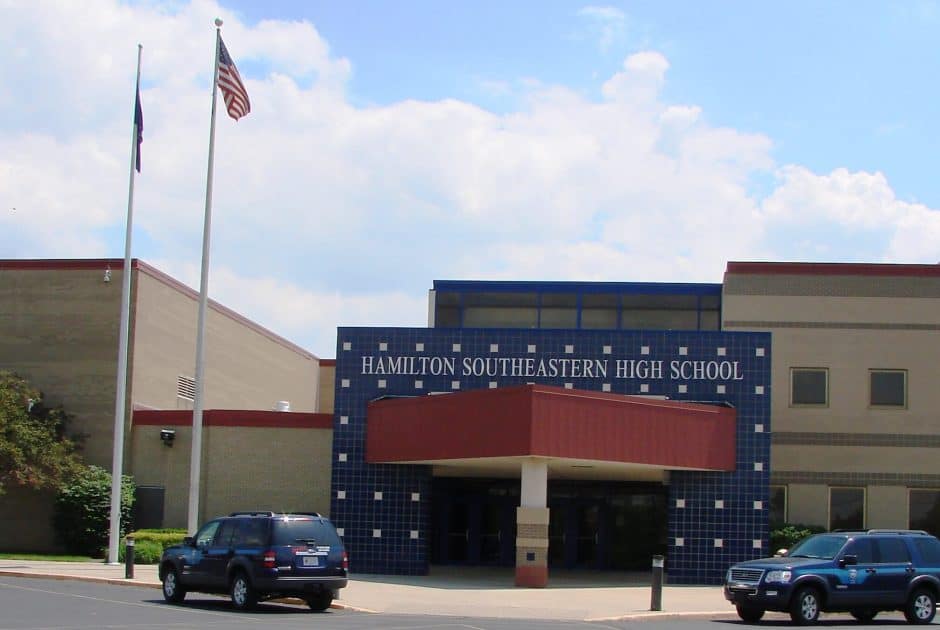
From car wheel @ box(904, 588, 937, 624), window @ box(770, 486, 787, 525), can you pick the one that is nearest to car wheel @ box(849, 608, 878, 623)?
car wheel @ box(904, 588, 937, 624)

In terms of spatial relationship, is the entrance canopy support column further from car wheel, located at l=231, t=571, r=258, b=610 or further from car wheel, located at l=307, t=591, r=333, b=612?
car wheel, located at l=231, t=571, r=258, b=610

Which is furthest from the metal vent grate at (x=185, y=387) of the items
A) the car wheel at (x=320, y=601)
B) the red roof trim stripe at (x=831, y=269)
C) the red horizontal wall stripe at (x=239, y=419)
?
the car wheel at (x=320, y=601)

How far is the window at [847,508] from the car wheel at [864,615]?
14.0m

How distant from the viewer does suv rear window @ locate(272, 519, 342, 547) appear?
898 inches

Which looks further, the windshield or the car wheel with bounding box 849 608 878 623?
the car wheel with bounding box 849 608 878 623

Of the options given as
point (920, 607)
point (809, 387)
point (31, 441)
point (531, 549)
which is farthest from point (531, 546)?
point (31, 441)

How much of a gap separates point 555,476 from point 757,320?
25.3 feet

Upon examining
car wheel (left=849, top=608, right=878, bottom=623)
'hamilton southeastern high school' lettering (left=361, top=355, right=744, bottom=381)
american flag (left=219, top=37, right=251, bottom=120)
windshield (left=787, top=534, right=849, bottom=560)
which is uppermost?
american flag (left=219, top=37, right=251, bottom=120)

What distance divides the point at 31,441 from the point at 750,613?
72.7 feet

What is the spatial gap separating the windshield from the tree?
867 inches

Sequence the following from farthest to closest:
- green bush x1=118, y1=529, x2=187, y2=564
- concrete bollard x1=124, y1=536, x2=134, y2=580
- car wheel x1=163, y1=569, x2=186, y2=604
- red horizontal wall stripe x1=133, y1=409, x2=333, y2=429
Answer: red horizontal wall stripe x1=133, y1=409, x2=333, y2=429 → green bush x1=118, y1=529, x2=187, y2=564 → concrete bollard x1=124, y1=536, x2=134, y2=580 → car wheel x1=163, y1=569, x2=186, y2=604

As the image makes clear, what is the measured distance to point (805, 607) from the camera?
22578 mm

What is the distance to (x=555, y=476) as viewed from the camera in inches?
1513

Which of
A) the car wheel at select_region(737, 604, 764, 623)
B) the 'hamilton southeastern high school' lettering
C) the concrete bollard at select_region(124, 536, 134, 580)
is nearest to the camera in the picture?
the car wheel at select_region(737, 604, 764, 623)
